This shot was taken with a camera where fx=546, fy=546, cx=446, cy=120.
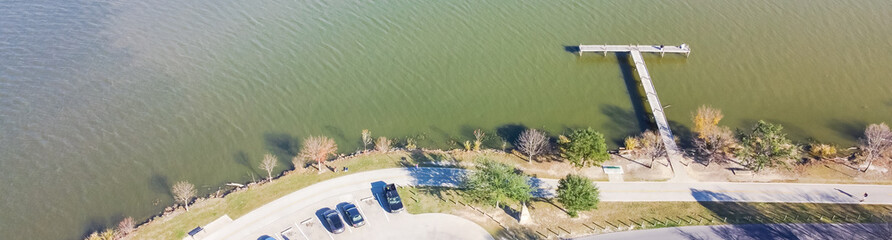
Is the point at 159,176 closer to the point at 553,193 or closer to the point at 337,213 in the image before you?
the point at 337,213

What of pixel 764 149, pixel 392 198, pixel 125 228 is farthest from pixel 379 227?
pixel 764 149

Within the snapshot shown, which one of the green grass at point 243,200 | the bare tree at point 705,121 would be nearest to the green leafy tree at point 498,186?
the green grass at point 243,200

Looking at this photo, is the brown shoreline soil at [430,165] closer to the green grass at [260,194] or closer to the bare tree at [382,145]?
the green grass at [260,194]

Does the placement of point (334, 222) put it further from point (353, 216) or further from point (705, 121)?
point (705, 121)

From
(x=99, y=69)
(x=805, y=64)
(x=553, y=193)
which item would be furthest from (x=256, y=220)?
(x=805, y=64)

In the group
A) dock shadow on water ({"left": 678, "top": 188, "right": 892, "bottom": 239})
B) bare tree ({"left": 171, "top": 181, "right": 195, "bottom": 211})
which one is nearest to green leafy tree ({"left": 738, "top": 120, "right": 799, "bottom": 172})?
dock shadow on water ({"left": 678, "top": 188, "right": 892, "bottom": 239})
